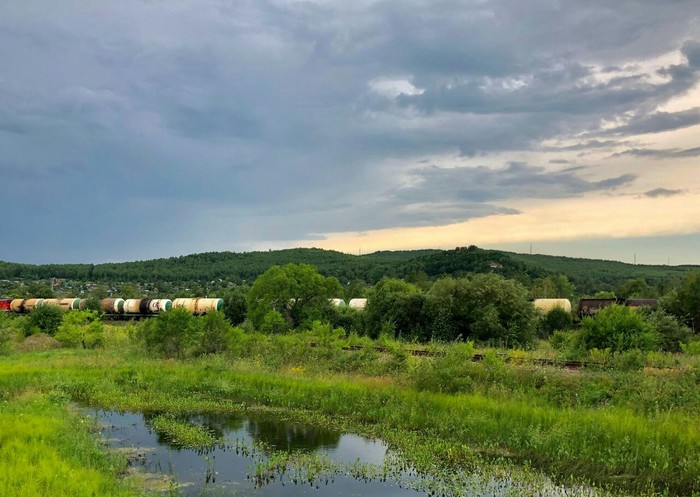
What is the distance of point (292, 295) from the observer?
53.0 metres

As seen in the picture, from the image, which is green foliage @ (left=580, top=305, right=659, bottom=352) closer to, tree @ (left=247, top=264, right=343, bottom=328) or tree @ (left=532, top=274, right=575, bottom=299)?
tree @ (left=247, top=264, right=343, bottom=328)

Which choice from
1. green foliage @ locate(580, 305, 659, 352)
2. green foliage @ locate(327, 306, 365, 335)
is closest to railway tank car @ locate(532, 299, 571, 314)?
green foliage @ locate(327, 306, 365, 335)

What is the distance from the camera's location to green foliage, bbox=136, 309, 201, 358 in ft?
A: 113

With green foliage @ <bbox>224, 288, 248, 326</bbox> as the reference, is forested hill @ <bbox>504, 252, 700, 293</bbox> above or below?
above

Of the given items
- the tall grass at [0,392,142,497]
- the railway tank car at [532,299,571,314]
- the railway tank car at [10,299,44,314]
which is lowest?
the railway tank car at [10,299,44,314]

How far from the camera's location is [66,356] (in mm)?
37062

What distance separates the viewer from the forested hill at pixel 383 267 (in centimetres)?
11781

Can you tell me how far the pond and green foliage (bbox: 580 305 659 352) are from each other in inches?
633

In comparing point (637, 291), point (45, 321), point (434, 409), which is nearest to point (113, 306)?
point (45, 321)

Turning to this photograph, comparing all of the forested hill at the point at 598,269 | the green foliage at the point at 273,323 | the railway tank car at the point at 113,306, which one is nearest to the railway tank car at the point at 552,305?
the green foliage at the point at 273,323

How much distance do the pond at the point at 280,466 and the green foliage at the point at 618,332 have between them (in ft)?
52.8

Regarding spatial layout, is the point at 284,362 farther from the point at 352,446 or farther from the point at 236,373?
the point at 352,446

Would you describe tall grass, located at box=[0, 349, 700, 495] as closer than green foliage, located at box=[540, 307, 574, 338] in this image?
Yes

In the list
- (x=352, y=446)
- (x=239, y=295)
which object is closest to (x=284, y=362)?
(x=352, y=446)
